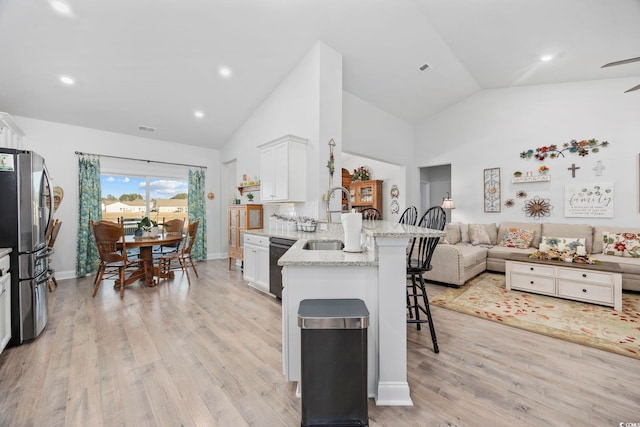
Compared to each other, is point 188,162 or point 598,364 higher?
point 188,162

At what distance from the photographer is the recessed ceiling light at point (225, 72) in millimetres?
4051

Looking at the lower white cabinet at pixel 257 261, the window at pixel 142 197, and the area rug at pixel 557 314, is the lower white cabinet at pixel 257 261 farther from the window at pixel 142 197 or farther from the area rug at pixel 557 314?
the window at pixel 142 197

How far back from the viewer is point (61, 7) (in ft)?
9.14

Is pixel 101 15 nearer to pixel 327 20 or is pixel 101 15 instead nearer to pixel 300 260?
pixel 327 20

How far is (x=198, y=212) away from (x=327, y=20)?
15.1 ft

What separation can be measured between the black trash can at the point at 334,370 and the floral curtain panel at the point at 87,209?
522cm

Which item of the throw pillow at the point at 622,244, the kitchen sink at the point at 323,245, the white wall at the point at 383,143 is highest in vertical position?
the white wall at the point at 383,143

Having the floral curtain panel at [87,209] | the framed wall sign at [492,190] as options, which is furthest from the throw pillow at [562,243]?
the floral curtain panel at [87,209]

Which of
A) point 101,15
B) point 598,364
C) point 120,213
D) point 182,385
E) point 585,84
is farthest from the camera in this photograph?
point 120,213

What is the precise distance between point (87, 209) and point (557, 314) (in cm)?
721

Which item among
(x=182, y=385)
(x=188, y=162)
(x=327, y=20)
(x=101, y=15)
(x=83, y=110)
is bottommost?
(x=182, y=385)

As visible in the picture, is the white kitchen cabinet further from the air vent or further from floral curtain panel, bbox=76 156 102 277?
the air vent

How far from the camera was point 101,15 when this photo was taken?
2.95 m

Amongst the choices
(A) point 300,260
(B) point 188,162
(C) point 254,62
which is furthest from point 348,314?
(B) point 188,162
